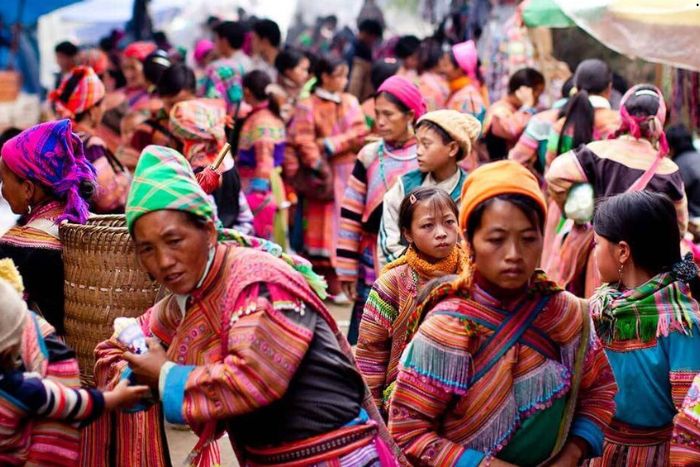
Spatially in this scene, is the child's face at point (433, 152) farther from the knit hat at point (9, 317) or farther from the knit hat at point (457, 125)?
the knit hat at point (9, 317)

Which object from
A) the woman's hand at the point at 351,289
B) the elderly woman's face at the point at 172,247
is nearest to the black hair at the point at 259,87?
the woman's hand at the point at 351,289

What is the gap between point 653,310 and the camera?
4.20 metres

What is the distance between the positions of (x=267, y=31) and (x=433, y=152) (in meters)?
8.44

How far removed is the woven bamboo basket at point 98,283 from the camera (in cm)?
482

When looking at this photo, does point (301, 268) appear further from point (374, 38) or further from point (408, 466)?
point (374, 38)

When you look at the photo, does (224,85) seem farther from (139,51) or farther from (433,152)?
(433,152)

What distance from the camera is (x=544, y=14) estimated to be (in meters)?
9.11

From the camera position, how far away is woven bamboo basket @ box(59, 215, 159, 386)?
4.82m

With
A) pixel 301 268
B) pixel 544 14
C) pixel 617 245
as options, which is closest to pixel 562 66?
pixel 544 14

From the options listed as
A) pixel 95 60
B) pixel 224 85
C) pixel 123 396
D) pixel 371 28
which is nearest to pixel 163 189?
pixel 123 396

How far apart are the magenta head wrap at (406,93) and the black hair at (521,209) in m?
3.90

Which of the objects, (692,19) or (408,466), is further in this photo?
(692,19)

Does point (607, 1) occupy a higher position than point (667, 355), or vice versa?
point (607, 1)

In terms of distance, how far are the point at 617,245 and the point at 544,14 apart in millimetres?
5155
